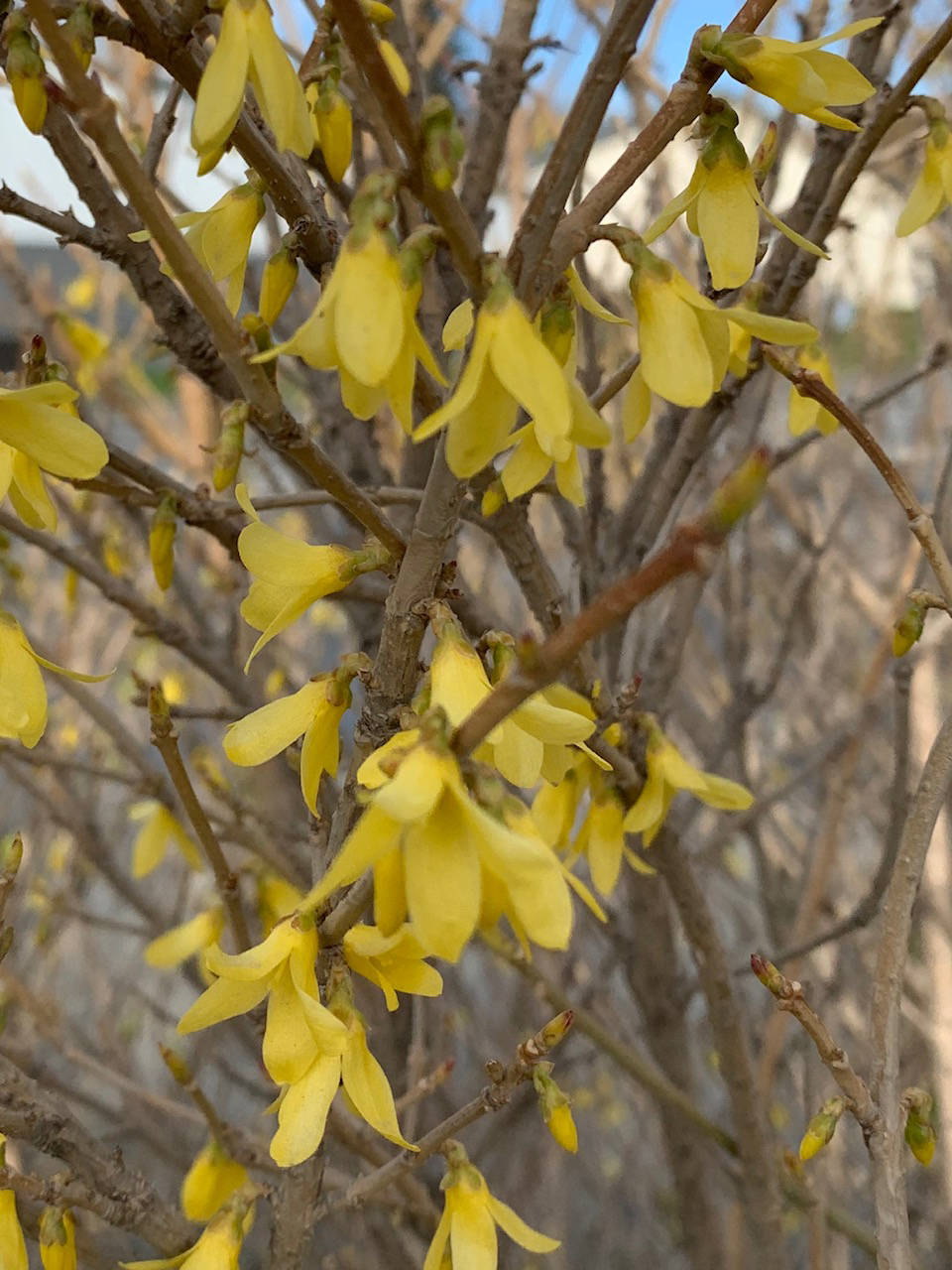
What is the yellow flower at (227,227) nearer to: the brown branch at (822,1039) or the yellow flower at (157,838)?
the brown branch at (822,1039)

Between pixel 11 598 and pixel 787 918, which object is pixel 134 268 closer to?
pixel 787 918

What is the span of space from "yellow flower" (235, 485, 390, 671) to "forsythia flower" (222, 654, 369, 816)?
43 millimetres

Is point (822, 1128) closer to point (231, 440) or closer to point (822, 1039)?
point (822, 1039)

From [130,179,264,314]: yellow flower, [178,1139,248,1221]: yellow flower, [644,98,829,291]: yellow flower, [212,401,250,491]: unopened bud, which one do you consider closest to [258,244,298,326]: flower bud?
[130,179,264,314]: yellow flower

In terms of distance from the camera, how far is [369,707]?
2.16ft

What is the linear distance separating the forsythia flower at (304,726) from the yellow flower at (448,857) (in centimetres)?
16

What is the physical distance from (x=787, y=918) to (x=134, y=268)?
4.69ft

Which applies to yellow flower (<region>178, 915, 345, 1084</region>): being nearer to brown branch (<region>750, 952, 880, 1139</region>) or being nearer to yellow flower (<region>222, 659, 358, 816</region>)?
yellow flower (<region>222, 659, 358, 816</region>)

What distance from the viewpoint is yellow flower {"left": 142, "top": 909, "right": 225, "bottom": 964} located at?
1182 millimetres

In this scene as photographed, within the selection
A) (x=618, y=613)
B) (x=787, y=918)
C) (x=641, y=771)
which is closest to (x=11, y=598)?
(x=787, y=918)

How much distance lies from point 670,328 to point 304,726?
0.31 m

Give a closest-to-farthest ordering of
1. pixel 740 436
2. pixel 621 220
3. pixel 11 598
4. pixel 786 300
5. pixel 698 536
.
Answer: pixel 698 536
pixel 786 300
pixel 740 436
pixel 621 220
pixel 11 598

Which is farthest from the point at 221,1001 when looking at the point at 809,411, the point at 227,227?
the point at 809,411

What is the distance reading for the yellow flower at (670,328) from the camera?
1.95 feet
